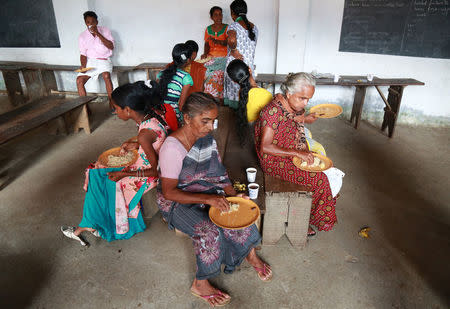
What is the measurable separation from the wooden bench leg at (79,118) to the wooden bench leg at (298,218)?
12.6 ft

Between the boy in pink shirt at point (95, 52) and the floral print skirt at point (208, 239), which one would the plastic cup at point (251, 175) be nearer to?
the floral print skirt at point (208, 239)

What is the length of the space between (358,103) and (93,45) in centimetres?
463

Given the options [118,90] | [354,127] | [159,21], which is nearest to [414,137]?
[354,127]

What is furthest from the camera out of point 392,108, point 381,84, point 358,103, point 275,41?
point 275,41

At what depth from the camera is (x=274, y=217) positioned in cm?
256

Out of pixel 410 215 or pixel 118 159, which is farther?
pixel 410 215

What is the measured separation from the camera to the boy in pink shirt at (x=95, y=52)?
5.56 m

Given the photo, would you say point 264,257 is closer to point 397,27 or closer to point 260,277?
point 260,277

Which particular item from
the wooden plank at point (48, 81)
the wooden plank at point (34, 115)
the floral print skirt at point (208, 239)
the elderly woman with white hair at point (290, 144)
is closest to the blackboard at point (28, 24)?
the wooden plank at point (48, 81)

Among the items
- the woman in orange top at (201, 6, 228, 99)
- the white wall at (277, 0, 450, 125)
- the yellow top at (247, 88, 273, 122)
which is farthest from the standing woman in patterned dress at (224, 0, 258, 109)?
the white wall at (277, 0, 450, 125)

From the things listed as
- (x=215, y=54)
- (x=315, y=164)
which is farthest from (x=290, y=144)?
(x=215, y=54)

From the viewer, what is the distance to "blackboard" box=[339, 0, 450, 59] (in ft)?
15.2

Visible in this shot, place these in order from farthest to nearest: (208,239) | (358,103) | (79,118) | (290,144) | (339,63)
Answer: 1. (339,63)
2. (358,103)
3. (79,118)
4. (290,144)
5. (208,239)

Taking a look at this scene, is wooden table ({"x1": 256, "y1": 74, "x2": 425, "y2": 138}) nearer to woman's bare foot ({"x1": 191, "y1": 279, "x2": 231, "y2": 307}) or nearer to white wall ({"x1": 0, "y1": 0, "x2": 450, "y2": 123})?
white wall ({"x1": 0, "y1": 0, "x2": 450, "y2": 123})
